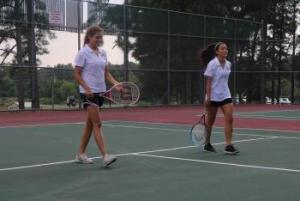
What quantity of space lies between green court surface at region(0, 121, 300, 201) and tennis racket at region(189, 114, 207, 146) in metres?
0.16

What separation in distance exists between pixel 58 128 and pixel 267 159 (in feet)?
24.3

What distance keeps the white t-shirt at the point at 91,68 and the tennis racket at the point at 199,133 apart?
253cm

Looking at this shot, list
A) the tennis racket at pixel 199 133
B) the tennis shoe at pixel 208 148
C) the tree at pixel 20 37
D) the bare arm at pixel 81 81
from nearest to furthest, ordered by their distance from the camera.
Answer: the bare arm at pixel 81 81
the tennis shoe at pixel 208 148
the tennis racket at pixel 199 133
the tree at pixel 20 37

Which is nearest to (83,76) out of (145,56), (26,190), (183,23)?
(26,190)

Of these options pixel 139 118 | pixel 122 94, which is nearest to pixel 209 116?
pixel 122 94

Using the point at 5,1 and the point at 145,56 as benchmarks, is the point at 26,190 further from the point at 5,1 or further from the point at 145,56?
the point at 145,56

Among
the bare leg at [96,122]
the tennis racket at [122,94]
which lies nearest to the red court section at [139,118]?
the tennis racket at [122,94]

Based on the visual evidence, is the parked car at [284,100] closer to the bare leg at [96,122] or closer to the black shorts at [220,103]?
the black shorts at [220,103]

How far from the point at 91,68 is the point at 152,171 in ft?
5.17

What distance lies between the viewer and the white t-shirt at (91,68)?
811cm

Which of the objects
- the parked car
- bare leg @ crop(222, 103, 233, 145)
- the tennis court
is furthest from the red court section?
the parked car

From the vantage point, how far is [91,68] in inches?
320

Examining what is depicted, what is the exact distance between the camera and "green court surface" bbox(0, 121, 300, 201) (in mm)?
6223

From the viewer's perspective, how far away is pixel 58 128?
15258 millimetres
